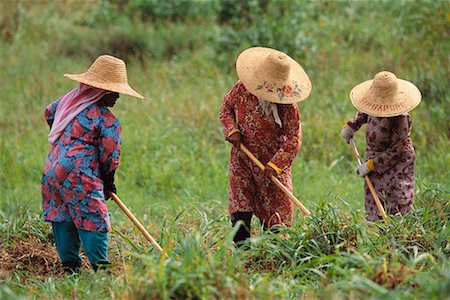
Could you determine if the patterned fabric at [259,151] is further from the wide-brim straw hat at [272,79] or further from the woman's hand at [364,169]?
the woman's hand at [364,169]

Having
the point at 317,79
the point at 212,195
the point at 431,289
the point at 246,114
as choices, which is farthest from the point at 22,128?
the point at 431,289

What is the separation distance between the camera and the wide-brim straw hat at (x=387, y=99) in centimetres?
567

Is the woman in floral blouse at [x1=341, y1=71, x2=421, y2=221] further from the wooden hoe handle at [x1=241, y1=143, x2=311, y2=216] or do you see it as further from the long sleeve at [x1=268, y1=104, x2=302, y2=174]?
the wooden hoe handle at [x1=241, y1=143, x2=311, y2=216]

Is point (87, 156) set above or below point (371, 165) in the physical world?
above

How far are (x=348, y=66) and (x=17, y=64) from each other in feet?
17.1

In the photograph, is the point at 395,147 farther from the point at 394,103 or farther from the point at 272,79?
the point at 272,79

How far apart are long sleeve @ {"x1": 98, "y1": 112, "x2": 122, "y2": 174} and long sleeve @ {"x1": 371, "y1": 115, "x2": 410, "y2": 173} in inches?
78.9

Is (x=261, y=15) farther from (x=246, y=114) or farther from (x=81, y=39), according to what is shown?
(x=246, y=114)

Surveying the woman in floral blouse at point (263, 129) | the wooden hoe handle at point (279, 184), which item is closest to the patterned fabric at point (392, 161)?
the woman in floral blouse at point (263, 129)

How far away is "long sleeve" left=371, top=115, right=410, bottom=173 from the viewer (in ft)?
19.0

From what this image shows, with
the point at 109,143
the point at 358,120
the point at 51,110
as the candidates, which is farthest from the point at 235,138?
the point at 51,110

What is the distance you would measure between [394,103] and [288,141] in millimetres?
866

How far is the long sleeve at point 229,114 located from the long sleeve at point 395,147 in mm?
1159

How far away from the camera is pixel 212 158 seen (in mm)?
8688
